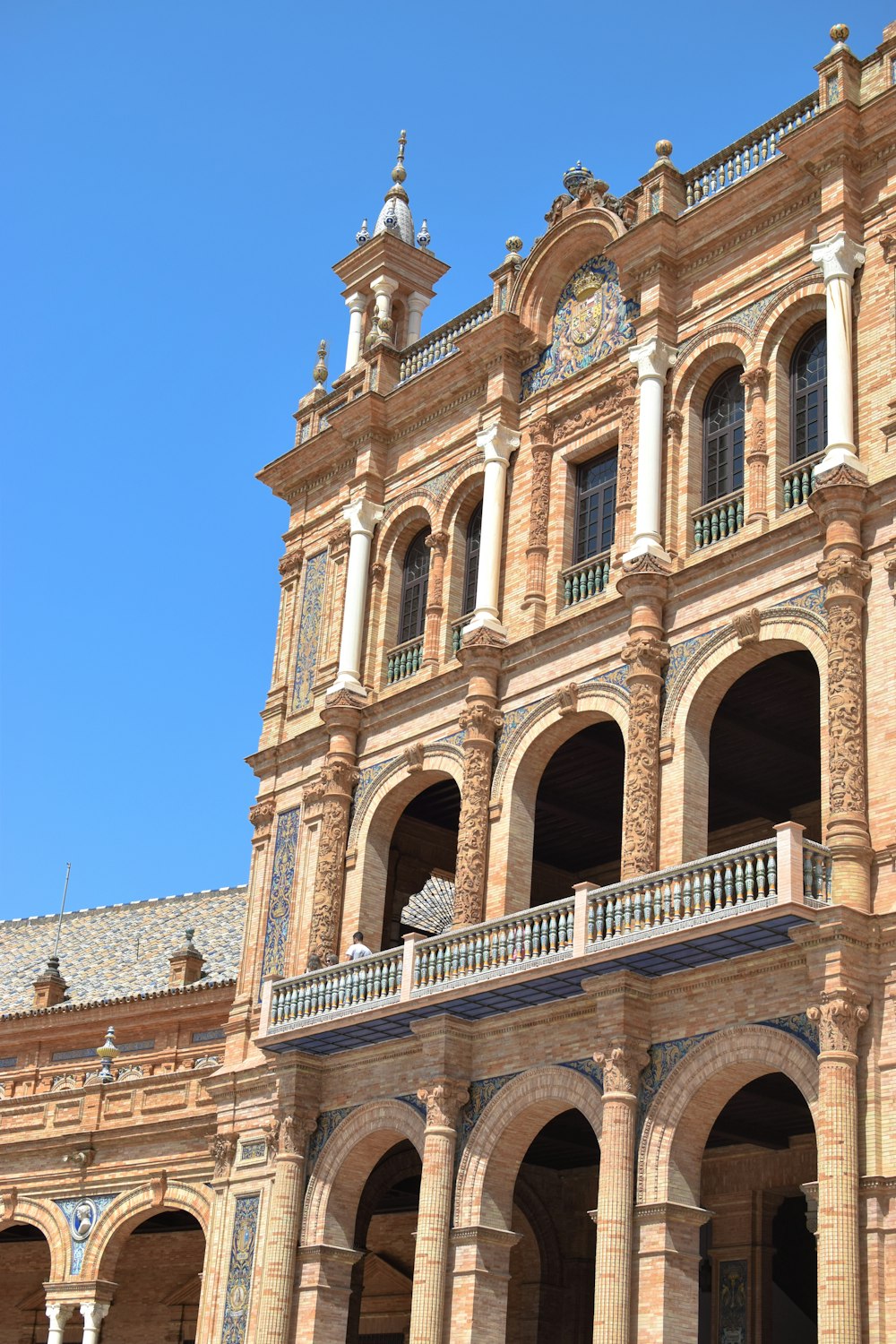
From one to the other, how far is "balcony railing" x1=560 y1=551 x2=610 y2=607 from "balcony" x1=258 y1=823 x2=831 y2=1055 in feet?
16.2

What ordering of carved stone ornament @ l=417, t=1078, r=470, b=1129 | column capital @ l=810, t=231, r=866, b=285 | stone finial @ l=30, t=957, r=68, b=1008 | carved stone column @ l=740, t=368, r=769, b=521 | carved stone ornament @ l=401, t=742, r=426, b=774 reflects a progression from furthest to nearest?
stone finial @ l=30, t=957, r=68, b=1008
carved stone ornament @ l=401, t=742, r=426, b=774
carved stone ornament @ l=417, t=1078, r=470, b=1129
carved stone column @ l=740, t=368, r=769, b=521
column capital @ l=810, t=231, r=866, b=285

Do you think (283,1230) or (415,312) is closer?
(283,1230)

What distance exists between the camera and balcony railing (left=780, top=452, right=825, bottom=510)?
80.9 ft

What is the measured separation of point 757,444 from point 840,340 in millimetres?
1887

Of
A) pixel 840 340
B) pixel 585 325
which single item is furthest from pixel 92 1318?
pixel 840 340

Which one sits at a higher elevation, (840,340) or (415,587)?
(415,587)

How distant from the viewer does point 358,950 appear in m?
28.0

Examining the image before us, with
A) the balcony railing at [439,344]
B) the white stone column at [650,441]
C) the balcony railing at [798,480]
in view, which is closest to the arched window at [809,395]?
the balcony railing at [798,480]

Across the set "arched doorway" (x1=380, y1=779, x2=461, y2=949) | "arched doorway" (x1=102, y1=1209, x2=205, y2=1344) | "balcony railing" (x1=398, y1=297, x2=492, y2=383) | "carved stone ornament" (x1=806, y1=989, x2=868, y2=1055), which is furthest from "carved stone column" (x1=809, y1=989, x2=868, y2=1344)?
"arched doorway" (x1=102, y1=1209, x2=205, y2=1344)

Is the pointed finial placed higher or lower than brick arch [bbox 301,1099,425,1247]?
higher

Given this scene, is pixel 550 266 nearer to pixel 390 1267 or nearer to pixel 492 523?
pixel 492 523

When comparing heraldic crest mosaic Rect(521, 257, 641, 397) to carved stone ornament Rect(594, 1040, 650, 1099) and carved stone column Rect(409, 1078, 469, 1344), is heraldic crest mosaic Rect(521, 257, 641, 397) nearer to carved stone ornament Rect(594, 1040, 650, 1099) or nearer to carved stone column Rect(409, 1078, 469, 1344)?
carved stone ornament Rect(594, 1040, 650, 1099)

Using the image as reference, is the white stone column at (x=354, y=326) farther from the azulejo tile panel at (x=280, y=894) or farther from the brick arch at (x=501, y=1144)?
the brick arch at (x=501, y=1144)

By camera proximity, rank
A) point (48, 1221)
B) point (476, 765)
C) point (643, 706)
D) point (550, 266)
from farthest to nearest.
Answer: point (48, 1221)
point (550, 266)
point (476, 765)
point (643, 706)
